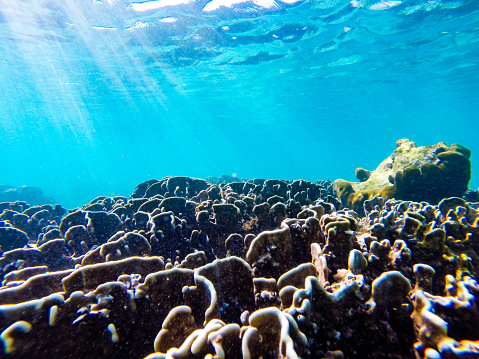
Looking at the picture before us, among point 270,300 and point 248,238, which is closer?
point 270,300

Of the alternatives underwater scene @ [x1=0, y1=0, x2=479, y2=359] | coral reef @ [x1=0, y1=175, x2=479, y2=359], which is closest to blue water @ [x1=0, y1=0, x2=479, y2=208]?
underwater scene @ [x1=0, y1=0, x2=479, y2=359]

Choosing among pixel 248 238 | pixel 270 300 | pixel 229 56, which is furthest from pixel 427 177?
pixel 229 56

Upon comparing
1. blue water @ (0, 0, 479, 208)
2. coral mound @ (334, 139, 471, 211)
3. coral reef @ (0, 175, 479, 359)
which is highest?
blue water @ (0, 0, 479, 208)

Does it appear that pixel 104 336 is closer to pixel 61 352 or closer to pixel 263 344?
pixel 61 352

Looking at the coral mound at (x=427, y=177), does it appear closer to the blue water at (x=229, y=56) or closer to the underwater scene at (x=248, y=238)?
the underwater scene at (x=248, y=238)

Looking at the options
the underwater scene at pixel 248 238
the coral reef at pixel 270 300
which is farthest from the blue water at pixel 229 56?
the coral reef at pixel 270 300

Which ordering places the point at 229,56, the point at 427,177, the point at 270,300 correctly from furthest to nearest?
the point at 229,56, the point at 427,177, the point at 270,300

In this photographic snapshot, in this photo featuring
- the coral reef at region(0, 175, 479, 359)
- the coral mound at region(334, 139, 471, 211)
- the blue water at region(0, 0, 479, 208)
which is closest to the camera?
the coral reef at region(0, 175, 479, 359)

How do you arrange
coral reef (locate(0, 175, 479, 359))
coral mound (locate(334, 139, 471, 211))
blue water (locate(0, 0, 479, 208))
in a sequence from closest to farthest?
coral reef (locate(0, 175, 479, 359)) < coral mound (locate(334, 139, 471, 211)) < blue water (locate(0, 0, 479, 208))

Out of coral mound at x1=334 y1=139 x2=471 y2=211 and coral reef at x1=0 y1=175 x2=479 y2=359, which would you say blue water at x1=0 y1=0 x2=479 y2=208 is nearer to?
coral mound at x1=334 y1=139 x2=471 y2=211

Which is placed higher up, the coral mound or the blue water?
the blue water

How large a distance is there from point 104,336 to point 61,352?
26cm

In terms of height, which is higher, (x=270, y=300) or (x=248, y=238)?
(x=248, y=238)

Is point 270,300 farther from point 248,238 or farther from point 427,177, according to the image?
point 427,177
